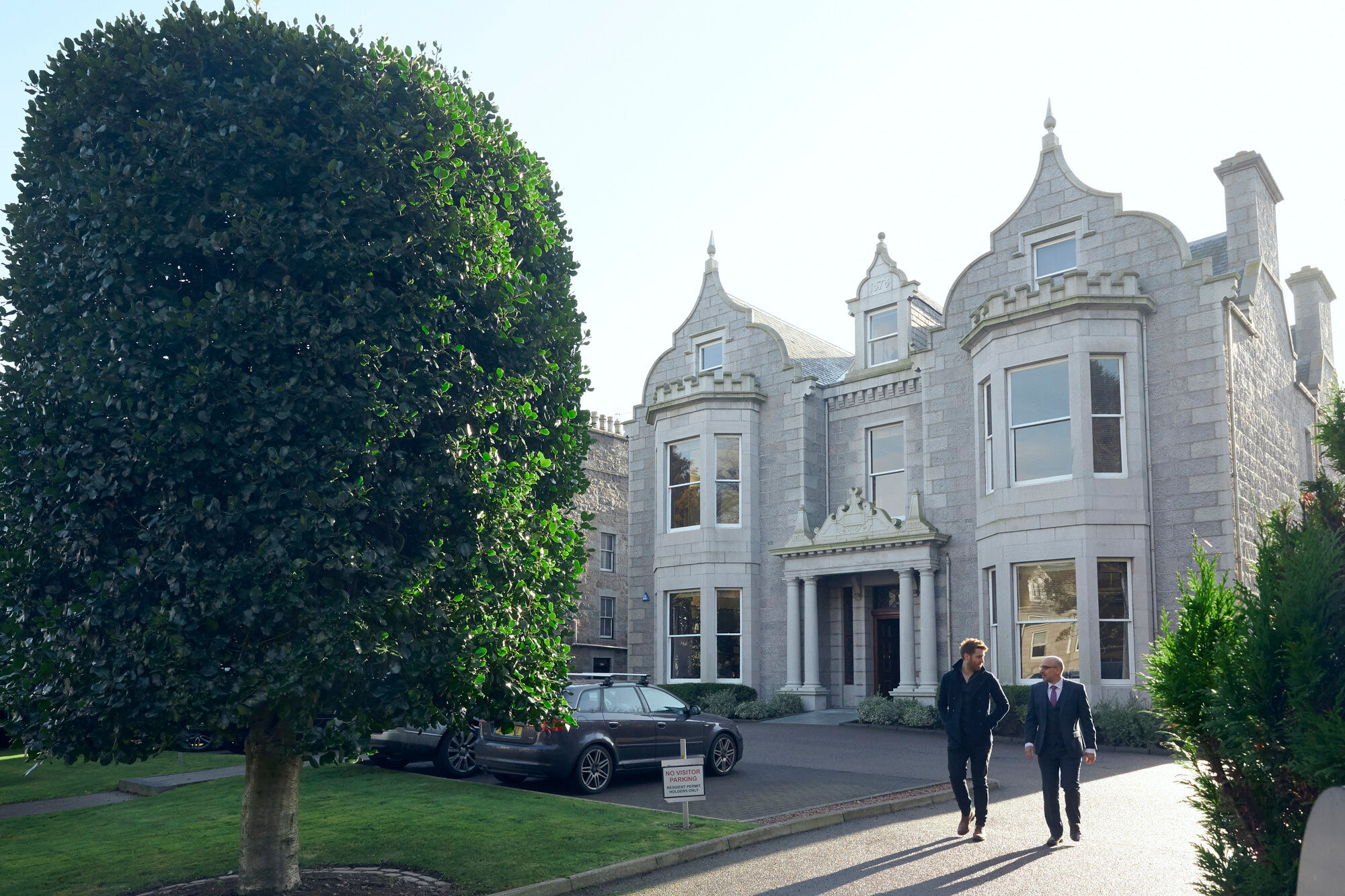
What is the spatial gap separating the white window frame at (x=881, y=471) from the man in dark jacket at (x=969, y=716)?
47.0ft

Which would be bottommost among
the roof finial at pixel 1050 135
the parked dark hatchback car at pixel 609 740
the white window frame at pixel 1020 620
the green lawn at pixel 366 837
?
the green lawn at pixel 366 837

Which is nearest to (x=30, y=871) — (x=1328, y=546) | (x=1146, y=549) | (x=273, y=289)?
(x=273, y=289)

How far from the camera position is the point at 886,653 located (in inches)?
→ 978

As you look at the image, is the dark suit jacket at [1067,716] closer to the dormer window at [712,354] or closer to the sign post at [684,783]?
the sign post at [684,783]

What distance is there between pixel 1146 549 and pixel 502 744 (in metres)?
13.0

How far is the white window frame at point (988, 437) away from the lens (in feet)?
70.1

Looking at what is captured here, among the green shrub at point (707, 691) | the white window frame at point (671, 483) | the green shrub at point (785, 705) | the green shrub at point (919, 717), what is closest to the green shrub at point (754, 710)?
the green shrub at point (785, 705)

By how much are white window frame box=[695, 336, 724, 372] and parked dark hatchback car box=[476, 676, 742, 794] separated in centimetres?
1535

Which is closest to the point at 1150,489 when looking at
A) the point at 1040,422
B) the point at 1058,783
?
the point at 1040,422

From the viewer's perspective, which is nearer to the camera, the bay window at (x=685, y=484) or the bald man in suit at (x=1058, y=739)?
the bald man in suit at (x=1058, y=739)

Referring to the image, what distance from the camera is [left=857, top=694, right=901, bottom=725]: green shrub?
2152 centimetres

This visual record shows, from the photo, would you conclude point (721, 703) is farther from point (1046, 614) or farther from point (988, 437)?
point (988, 437)

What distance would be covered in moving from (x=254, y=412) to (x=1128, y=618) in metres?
17.1

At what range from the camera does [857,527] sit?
23969 mm
